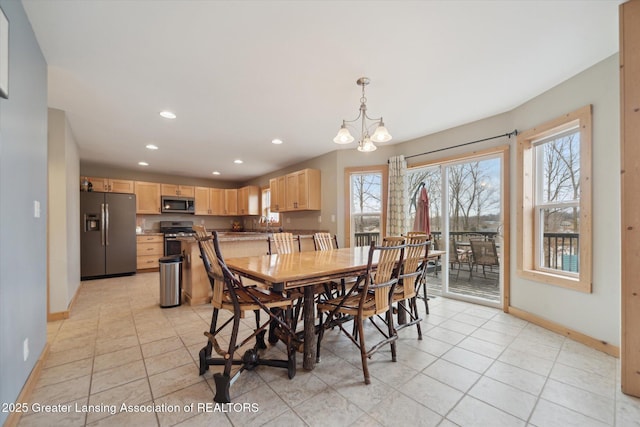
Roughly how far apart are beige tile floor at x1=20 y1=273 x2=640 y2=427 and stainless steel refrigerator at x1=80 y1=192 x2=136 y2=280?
2752 millimetres

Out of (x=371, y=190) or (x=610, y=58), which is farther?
(x=371, y=190)

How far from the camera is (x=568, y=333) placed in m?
2.50

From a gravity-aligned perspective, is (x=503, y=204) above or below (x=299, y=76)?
below

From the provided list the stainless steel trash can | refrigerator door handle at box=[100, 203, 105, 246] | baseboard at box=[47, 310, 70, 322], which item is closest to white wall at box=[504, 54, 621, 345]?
the stainless steel trash can

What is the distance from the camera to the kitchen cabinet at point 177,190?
650 centimetres

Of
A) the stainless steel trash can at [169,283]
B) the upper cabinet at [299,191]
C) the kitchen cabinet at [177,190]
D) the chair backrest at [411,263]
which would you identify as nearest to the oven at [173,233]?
the kitchen cabinet at [177,190]

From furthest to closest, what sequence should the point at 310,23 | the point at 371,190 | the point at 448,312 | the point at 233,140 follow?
the point at 371,190, the point at 233,140, the point at 448,312, the point at 310,23

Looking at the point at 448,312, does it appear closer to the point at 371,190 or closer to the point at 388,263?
the point at 388,263

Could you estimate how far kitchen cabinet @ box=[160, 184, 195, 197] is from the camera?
650 cm

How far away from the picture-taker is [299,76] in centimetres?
239

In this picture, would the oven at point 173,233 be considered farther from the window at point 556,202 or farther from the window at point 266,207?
the window at point 556,202

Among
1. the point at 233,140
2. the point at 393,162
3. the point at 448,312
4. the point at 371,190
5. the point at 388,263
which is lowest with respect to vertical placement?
the point at 448,312

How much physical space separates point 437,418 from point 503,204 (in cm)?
275

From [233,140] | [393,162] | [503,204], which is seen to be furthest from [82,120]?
[503,204]
